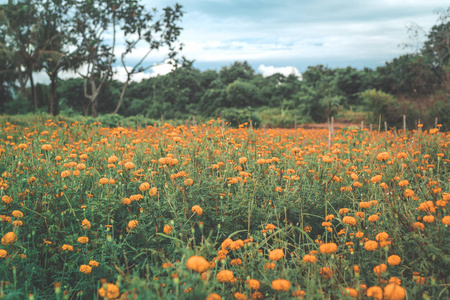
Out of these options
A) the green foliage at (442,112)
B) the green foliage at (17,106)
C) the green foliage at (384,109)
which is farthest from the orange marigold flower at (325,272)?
the green foliage at (17,106)

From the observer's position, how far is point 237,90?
24359 mm

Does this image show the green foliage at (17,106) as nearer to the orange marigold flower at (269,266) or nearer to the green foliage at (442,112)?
the green foliage at (442,112)

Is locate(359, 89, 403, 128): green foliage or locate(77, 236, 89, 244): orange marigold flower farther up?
locate(359, 89, 403, 128): green foliage

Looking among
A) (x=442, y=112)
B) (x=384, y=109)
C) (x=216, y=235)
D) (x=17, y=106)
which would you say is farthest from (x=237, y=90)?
(x=216, y=235)

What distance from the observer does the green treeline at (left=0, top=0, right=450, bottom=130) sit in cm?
1712

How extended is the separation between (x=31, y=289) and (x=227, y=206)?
170 centimetres

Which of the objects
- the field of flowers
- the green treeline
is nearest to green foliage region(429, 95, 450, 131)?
the green treeline

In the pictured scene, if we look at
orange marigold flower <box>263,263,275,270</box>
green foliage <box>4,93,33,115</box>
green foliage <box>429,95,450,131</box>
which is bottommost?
orange marigold flower <box>263,263,275,270</box>

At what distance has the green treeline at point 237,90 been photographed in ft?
56.2

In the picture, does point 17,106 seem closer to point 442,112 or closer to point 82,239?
point 82,239

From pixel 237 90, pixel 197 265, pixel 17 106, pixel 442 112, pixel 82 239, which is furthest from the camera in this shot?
pixel 17 106

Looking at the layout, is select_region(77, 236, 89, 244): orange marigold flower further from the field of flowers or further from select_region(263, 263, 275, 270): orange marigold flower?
select_region(263, 263, 275, 270): orange marigold flower

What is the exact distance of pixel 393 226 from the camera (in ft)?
8.72

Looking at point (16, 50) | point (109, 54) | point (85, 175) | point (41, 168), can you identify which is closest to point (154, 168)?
point (85, 175)
